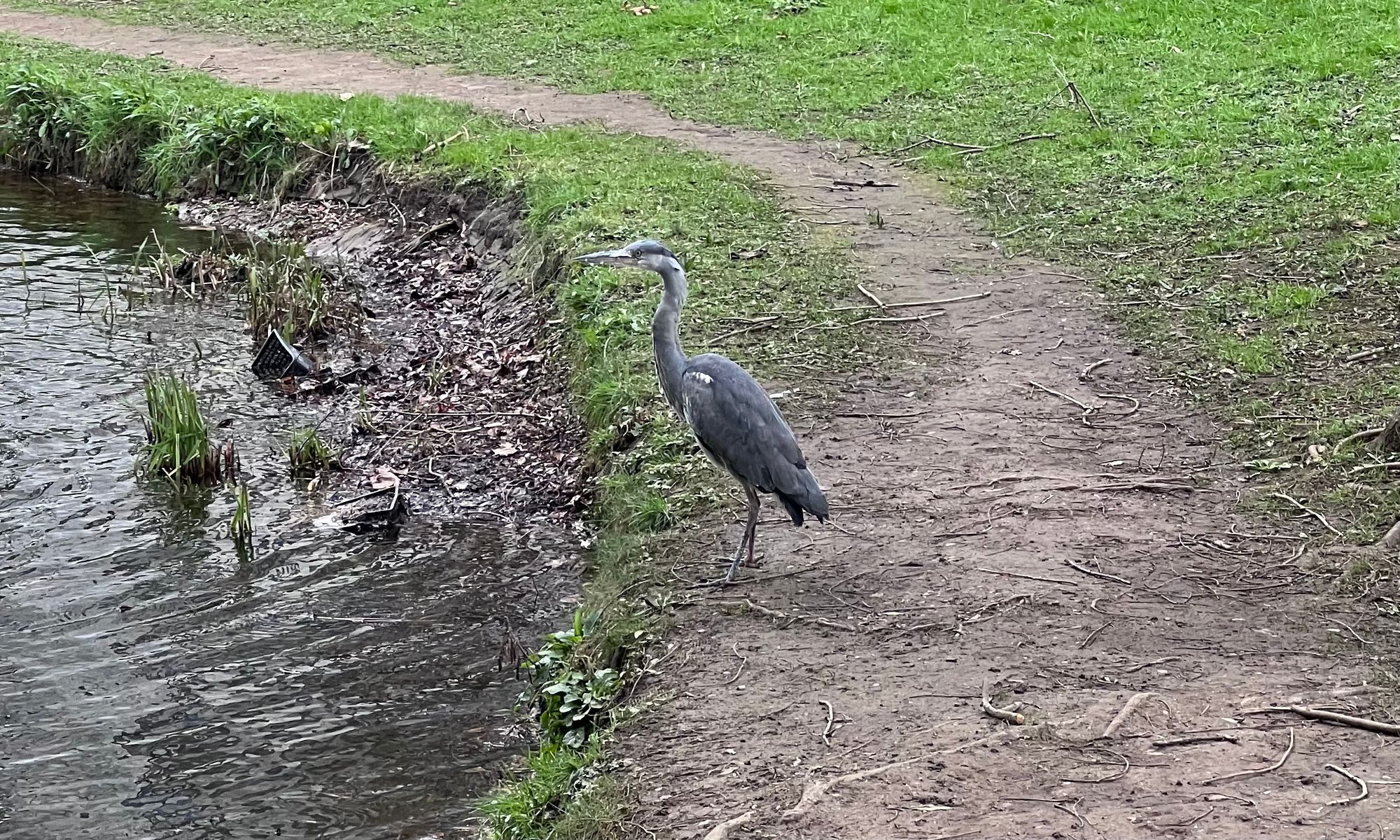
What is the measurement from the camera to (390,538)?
8.28 metres

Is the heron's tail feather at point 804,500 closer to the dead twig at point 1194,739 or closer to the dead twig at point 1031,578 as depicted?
the dead twig at point 1031,578

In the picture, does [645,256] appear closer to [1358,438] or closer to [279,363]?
[1358,438]

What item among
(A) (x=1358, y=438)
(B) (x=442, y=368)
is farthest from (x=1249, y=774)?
(B) (x=442, y=368)

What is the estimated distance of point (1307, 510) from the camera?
662cm

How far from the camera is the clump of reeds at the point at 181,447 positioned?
8.68 metres

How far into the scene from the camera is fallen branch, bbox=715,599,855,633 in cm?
599

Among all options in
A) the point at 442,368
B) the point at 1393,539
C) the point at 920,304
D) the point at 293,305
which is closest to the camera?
the point at 1393,539

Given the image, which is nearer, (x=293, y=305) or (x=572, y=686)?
(x=572, y=686)

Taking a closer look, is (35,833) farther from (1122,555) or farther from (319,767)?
(1122,555)

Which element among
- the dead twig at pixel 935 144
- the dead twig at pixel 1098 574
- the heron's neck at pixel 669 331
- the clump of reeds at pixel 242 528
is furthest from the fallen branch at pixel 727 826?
the dead twig at pixel 935 144

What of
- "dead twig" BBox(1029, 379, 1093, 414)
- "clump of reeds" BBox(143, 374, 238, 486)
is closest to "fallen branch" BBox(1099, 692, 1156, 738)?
"dead twig" BBox(1029, 379, 1093, 414)

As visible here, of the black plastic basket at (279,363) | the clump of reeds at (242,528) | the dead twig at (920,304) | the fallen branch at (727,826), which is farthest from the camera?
the black plastic basket at (279,363)

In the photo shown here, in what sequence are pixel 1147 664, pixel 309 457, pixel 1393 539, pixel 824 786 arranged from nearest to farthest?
pixel 824 786 → pixel 1147 664 → pixel 1393 539 → pixel 309 457

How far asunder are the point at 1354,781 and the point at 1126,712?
0.76 metres
